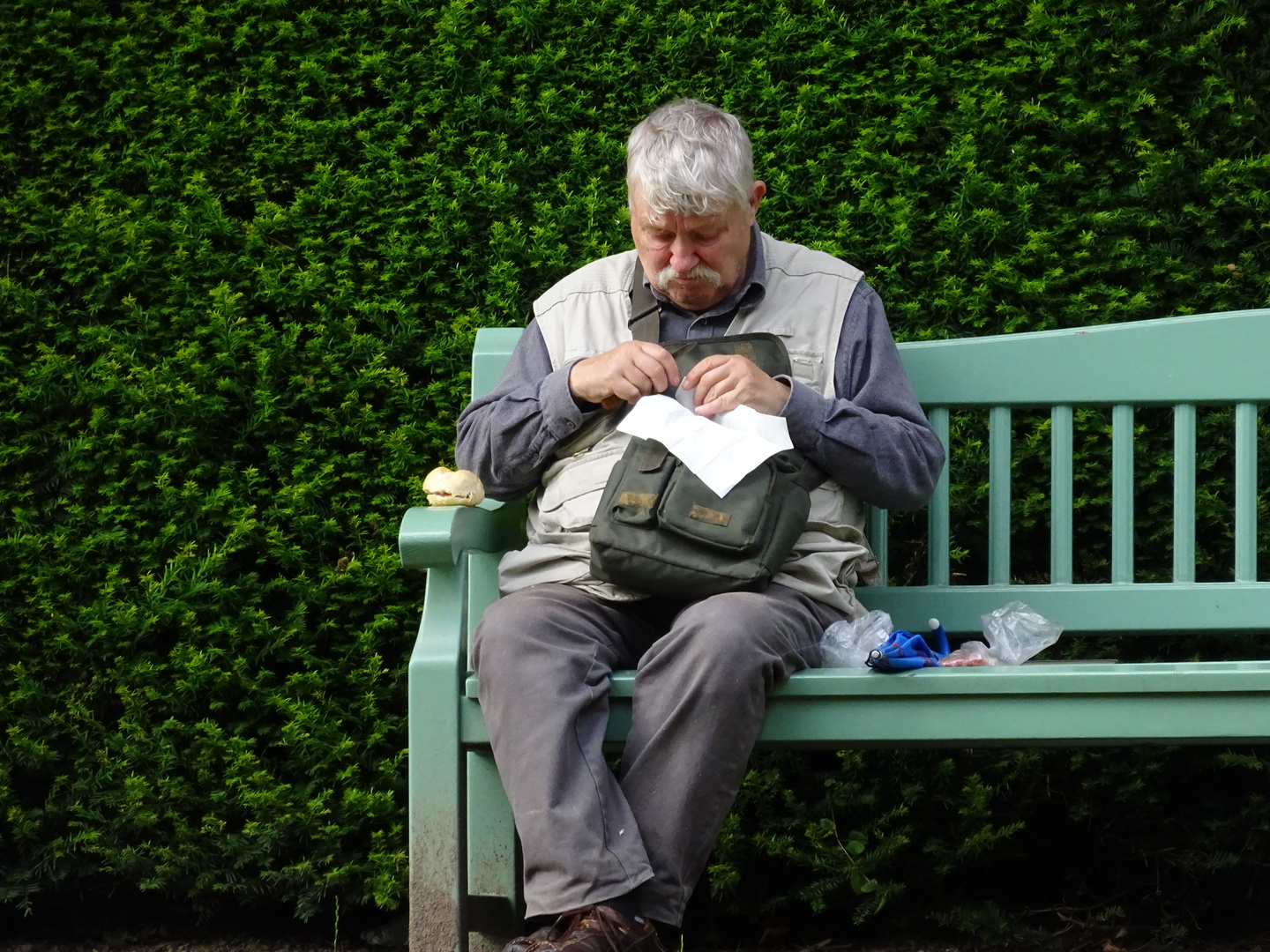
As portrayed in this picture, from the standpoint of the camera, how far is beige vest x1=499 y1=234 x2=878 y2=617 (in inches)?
105

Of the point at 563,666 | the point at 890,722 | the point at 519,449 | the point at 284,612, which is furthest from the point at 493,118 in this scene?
the point at 890,722

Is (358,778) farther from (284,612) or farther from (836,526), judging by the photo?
(836,526)

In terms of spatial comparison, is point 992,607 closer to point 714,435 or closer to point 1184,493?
point 1184,493

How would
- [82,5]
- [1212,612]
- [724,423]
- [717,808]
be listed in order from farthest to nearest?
[82,5]
[1212,612]
[724,423]
[717,808]

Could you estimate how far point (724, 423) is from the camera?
2562mm

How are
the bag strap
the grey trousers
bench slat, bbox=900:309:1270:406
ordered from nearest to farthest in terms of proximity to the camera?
the grey trousers
the bag strap
bench slat, bbox=900:309:1270:406

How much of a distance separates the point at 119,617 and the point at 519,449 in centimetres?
117

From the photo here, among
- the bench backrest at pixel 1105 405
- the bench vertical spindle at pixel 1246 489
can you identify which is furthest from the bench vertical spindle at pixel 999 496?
the bench vertical spindle at pixel 1246 489

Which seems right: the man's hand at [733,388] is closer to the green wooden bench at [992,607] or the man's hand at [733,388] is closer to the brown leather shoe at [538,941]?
the green wooden bench at [992,607]

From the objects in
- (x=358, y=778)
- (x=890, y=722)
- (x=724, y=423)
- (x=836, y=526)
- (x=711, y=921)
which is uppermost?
(x=724, y=423)

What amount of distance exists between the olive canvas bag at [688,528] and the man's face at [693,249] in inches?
15.0

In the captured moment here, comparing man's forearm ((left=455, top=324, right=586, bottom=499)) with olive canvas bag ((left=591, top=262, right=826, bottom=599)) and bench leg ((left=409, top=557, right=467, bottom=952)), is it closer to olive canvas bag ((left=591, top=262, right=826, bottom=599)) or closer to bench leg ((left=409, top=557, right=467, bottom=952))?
olive canvas bag ((left=591, top=262, right=826, bottom=599))

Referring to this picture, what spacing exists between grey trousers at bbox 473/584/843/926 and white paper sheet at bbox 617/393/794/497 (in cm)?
22

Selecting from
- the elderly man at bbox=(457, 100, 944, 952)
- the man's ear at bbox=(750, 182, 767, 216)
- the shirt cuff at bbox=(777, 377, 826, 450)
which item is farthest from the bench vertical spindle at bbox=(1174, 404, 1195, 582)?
the man's ear at bbox=(750, 182, 767, 216)
